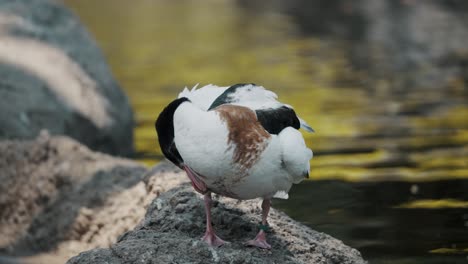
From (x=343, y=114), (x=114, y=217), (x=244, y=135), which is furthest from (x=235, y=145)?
(x=343, y=114)

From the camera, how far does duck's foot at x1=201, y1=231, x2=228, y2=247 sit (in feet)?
13.4

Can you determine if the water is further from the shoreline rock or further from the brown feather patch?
the brown feather patch

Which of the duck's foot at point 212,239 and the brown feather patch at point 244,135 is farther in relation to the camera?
the duck's foot at point 212,239

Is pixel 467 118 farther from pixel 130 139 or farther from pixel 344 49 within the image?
pixel 344 49

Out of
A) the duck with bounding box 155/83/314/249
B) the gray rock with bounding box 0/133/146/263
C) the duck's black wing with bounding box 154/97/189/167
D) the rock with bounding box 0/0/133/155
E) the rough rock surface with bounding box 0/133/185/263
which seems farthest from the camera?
the rock with bounding box 0/0/133/155

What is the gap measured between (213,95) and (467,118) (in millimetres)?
6161

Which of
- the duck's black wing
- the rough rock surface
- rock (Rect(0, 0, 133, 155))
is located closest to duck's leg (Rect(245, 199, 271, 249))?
the duck's black wing

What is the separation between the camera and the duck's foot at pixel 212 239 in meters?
4.09

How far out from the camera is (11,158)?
22.0ft

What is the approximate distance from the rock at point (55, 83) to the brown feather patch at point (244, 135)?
3.85 meters

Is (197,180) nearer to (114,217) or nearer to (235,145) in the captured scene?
(235,145)

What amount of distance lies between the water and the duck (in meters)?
1.68

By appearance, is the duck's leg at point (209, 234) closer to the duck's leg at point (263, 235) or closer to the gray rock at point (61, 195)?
the duck's leg at point (263, 235)

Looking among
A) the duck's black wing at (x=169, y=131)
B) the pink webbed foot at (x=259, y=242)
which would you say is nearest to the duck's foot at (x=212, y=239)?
the pink webbed foot at (x=259, y=242)
